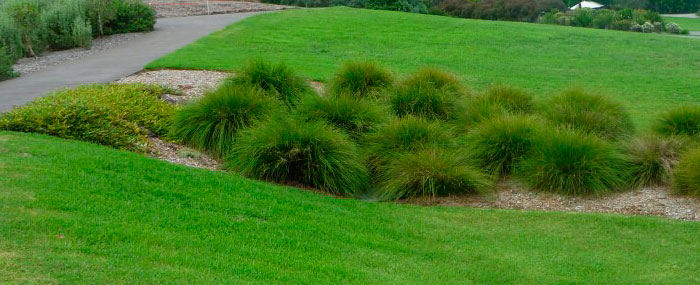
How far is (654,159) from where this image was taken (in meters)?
9.37

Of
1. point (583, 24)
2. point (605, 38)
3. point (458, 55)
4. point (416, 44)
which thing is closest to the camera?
point (458, 55)

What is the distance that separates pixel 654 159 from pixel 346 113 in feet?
12.9

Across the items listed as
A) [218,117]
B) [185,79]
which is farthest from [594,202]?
[185,79]

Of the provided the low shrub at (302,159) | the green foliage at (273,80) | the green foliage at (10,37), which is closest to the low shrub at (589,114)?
the low shrub at (302,159)

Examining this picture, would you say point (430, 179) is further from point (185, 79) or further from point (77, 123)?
point (185, 79)

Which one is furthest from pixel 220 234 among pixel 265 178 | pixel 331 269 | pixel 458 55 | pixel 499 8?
pixel 499 8

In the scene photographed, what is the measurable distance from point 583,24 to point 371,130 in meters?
27.6

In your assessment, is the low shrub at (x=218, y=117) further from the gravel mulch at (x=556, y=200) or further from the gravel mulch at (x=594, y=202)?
the gravel mulch at (x=594, y=202)

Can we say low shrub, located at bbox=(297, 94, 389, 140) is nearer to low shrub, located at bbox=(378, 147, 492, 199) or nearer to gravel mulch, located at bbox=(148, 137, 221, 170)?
low shrub, located at bbox=(378, 147, 492, 199)

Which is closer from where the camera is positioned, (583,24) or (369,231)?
(369,231)

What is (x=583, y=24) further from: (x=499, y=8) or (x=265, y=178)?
(x=265, y=178)

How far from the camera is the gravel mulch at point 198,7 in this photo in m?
28.9

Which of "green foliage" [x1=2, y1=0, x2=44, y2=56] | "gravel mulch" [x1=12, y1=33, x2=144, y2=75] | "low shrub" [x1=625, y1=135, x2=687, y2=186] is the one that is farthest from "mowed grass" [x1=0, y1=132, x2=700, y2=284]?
"green foliage" [x1=2, y1=0, x2=44, y2=56]

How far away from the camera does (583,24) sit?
116 feet
